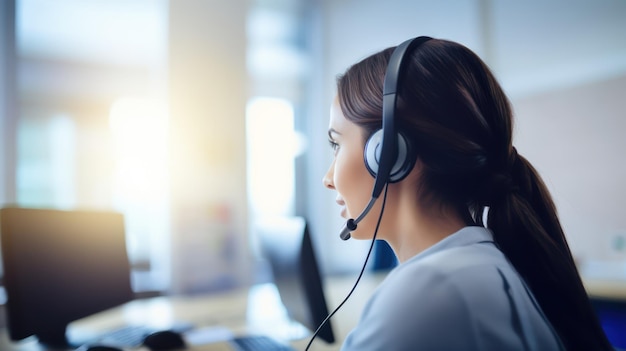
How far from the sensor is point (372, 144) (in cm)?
68

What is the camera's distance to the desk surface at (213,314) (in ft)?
4.42

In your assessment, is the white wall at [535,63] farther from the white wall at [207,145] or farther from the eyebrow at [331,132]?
the eyebrow at [331,132]

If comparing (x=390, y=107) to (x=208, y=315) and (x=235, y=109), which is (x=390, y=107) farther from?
(x=235, y=109)

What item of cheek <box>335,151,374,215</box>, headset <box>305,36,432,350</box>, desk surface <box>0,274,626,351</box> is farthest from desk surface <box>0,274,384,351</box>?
headset <box>305,36,432,350</box>

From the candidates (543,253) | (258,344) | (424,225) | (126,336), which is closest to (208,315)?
(126,336)

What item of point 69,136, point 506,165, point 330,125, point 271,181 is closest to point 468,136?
point 506,165

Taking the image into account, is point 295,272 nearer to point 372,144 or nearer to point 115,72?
point 372,144

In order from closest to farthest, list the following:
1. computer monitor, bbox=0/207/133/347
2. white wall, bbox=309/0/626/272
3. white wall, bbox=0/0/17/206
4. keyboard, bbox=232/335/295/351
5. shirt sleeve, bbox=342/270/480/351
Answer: shirt sleeve, bbox=342/270/480/351
computer monitor, bbox=0/207/133/347
keyboard, bbox=232/335/295/351
white wall, bbox=0/0/17/206
white wall, bbox=309/0/626/272

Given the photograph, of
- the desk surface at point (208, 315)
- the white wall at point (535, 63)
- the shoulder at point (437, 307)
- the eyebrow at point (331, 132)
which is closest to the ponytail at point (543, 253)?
the shoulder at point (437, 307)

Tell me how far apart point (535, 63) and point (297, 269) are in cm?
216

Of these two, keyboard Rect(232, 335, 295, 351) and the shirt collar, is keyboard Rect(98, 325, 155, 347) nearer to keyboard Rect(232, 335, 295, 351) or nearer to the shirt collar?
keyboard Rect(232, 335, 295, 351)

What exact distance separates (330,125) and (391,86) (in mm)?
191

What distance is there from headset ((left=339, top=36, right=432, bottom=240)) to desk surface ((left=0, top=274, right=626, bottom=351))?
2.30 ft

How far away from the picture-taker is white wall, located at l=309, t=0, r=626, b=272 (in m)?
2.29
